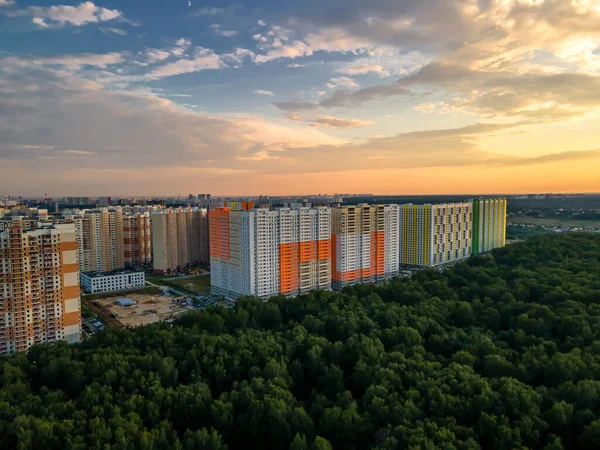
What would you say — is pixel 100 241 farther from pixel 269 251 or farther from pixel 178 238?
pixel 269 251

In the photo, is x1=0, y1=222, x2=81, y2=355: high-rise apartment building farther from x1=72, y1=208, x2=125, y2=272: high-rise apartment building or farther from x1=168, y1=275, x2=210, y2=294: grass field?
x1=72, y1=208, x2=125, y2=272: high-rise apartment building

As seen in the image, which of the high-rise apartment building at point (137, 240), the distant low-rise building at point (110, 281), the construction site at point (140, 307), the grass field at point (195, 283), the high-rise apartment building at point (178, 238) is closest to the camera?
the construction site at point (140, 307)

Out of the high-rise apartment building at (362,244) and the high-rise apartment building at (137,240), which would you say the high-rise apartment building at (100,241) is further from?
the high-rise apartment building at (362,244)

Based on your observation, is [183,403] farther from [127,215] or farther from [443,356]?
[127,215]

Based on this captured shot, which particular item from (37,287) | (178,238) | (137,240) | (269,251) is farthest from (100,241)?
(37,287)

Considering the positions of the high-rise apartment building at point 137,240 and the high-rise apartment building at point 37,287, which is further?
the high-rise apartment building at point 137,240

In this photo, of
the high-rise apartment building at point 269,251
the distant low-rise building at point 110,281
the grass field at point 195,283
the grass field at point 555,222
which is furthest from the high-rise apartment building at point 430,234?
the grass field at point 555,222
